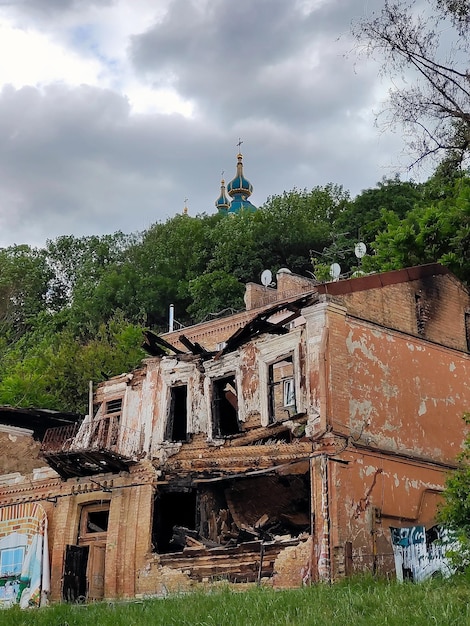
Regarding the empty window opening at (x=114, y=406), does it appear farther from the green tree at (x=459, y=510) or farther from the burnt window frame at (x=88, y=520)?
the green tree at (x=459, y=510)

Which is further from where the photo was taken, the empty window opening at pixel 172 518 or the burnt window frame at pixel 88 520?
the burnt window frame at pixel 88 520

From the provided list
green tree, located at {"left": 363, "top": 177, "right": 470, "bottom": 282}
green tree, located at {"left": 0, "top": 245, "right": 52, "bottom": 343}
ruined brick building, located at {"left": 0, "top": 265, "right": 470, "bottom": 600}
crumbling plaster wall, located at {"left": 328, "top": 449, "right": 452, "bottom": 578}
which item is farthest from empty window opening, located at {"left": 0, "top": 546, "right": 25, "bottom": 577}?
green tree, located at {"left": 0, "top": 245, "right": 52, "bottom": 343}

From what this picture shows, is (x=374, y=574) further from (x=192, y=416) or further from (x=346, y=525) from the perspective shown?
(x=192, y=416)

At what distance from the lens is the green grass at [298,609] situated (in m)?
14.0

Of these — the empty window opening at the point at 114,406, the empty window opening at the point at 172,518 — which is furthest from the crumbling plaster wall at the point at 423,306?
the empty window opening at the point at 114,406

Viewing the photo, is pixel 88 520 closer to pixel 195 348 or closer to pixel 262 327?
pixel 195 348

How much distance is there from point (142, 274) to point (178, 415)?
32.1 meters

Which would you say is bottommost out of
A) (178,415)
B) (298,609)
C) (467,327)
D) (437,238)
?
(298,609)

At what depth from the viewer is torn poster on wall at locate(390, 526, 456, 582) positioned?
2016 cm

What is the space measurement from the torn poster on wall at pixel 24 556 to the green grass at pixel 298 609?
7293 millimetres

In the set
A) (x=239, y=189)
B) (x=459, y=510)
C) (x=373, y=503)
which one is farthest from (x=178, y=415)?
(x=239, y=189)

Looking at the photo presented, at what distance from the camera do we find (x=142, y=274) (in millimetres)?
58281

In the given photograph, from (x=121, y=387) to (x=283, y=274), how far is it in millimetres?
17143

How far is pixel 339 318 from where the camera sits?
23.5 metres
